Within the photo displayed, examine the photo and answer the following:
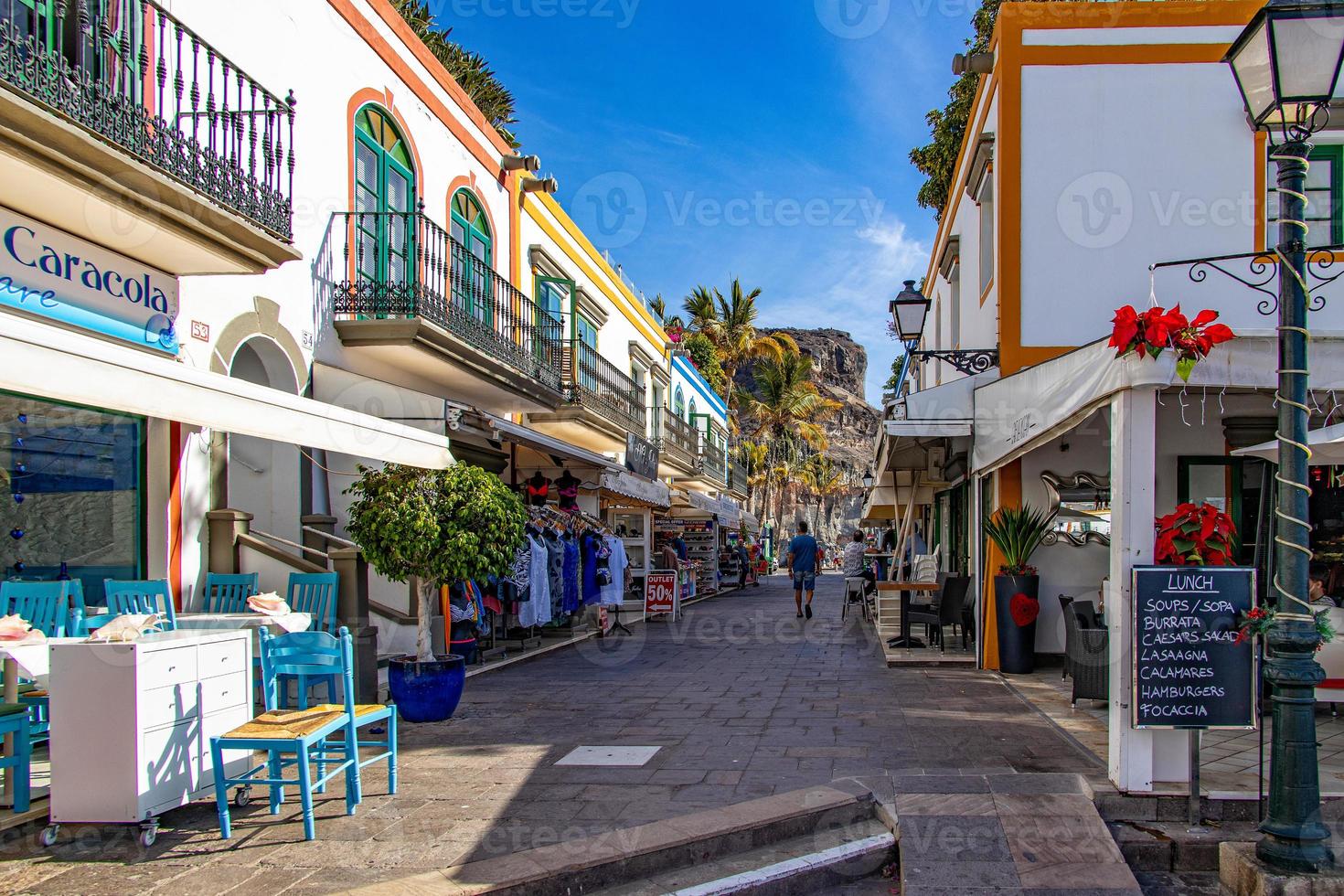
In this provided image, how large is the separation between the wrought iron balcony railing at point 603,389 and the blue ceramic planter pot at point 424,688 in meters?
9.40

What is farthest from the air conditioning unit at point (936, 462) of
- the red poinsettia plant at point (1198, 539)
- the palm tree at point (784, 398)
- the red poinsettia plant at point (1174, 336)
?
the palm tree at point (784, 398)

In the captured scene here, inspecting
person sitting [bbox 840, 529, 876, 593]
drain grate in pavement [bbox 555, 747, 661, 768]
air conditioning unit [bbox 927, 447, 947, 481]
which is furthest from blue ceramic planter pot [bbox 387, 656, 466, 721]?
person sitting [bbox 840, 529, 876, 593]

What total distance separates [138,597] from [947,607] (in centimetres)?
845

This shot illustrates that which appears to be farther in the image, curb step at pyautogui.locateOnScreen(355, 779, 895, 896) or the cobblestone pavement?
the cobblestone pavement

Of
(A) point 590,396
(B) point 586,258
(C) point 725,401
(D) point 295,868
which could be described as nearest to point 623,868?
(D) point 295,868

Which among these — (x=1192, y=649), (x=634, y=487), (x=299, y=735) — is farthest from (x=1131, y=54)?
(x=299, y=735)

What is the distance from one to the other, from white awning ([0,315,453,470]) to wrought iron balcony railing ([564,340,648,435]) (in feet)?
33.5

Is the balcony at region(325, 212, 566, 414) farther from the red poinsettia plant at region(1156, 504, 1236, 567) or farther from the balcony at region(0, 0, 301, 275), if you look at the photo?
the red poinsettia plant at region(1156, 504, 1236, 567)

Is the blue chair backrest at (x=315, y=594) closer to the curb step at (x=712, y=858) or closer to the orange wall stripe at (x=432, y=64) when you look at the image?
the curb step at (x=712, y=858)

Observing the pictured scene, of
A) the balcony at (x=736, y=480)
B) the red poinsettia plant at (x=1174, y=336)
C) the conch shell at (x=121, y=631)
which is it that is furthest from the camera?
the balcony at (x=736, y=480)

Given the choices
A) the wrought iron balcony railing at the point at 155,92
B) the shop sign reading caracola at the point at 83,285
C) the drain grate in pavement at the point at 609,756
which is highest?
the wrought iron balcony railing at the point at 155,92

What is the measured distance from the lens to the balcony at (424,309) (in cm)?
1091

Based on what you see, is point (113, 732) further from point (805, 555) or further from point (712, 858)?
point (805, 555)

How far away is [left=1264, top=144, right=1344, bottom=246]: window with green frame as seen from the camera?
10.3 metres
